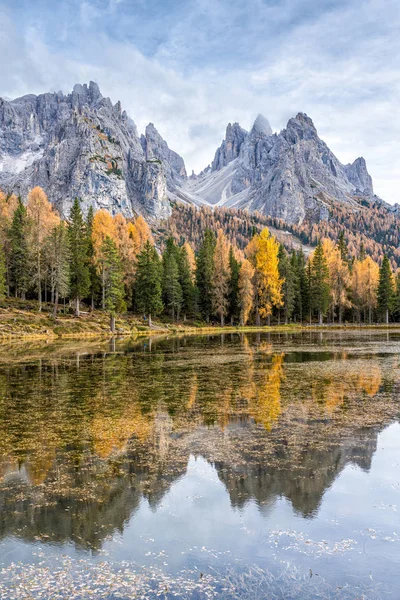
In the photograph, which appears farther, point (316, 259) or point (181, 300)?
point (316, 259)

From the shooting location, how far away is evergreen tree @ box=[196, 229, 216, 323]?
87562 mm

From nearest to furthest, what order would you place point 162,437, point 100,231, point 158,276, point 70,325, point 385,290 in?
point 162,437 → point 70,325 → point 158,276 → point 100,231 → point 385,290

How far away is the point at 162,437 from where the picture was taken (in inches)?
525

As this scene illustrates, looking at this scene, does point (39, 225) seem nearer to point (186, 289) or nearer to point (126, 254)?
point (126, 254)

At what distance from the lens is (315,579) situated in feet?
20.7

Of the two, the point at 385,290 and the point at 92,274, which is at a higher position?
the point at 92,274


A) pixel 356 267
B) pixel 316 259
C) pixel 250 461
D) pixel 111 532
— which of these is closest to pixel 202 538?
pixel 111 532

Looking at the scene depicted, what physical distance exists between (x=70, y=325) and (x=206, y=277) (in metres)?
34.6

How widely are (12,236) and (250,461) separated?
69027 mm

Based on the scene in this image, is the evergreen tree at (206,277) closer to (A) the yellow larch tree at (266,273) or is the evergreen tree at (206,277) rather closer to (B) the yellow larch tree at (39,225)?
(A) the yellow larch tree at (266,273)

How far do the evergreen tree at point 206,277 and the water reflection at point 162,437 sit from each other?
197 ft

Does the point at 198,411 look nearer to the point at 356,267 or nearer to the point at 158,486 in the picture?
the point at 158,486

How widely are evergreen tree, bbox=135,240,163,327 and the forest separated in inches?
6.5

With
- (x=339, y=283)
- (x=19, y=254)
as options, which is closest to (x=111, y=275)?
(x=19, y=254)
